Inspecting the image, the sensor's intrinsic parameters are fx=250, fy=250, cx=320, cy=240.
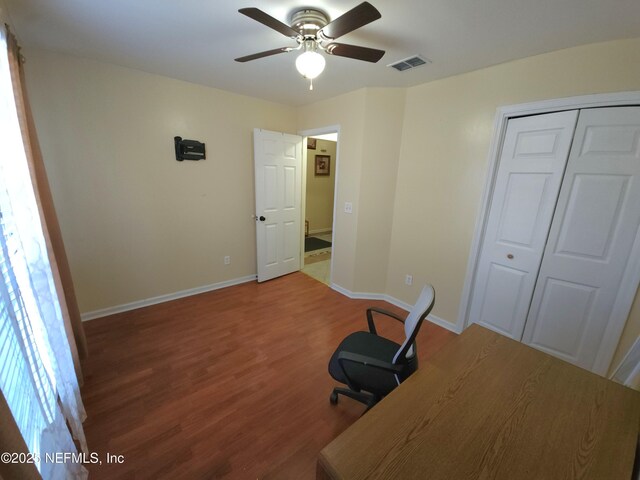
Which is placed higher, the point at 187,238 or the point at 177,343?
the point at 187,238

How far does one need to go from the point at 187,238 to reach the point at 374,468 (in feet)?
9.69

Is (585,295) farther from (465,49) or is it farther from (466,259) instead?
(465,49)

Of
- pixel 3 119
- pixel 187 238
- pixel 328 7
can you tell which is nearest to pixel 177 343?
pixel 187 238

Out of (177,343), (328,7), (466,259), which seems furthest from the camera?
(466,259)

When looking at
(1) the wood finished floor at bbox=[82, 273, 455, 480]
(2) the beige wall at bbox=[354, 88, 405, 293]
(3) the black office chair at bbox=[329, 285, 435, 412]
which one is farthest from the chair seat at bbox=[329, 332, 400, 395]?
(2) the beige wall at bbox=[354, 88, 405, 293]

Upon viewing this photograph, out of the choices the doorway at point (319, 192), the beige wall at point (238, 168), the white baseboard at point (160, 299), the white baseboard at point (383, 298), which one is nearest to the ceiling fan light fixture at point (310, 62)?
the beige wall at point (238, 168)

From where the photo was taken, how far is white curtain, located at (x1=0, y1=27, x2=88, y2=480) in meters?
0.96

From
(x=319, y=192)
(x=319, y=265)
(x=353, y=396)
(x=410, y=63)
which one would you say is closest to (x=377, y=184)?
(x=410, y=63)

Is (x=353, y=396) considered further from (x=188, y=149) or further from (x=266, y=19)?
(x=188, y=149)

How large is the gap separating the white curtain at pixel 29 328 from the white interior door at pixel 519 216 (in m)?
2.99

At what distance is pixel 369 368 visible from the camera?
4.78ft

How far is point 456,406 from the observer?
2.93 ft

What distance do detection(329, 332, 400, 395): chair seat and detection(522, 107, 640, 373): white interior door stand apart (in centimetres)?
147

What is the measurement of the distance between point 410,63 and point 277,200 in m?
2.14
